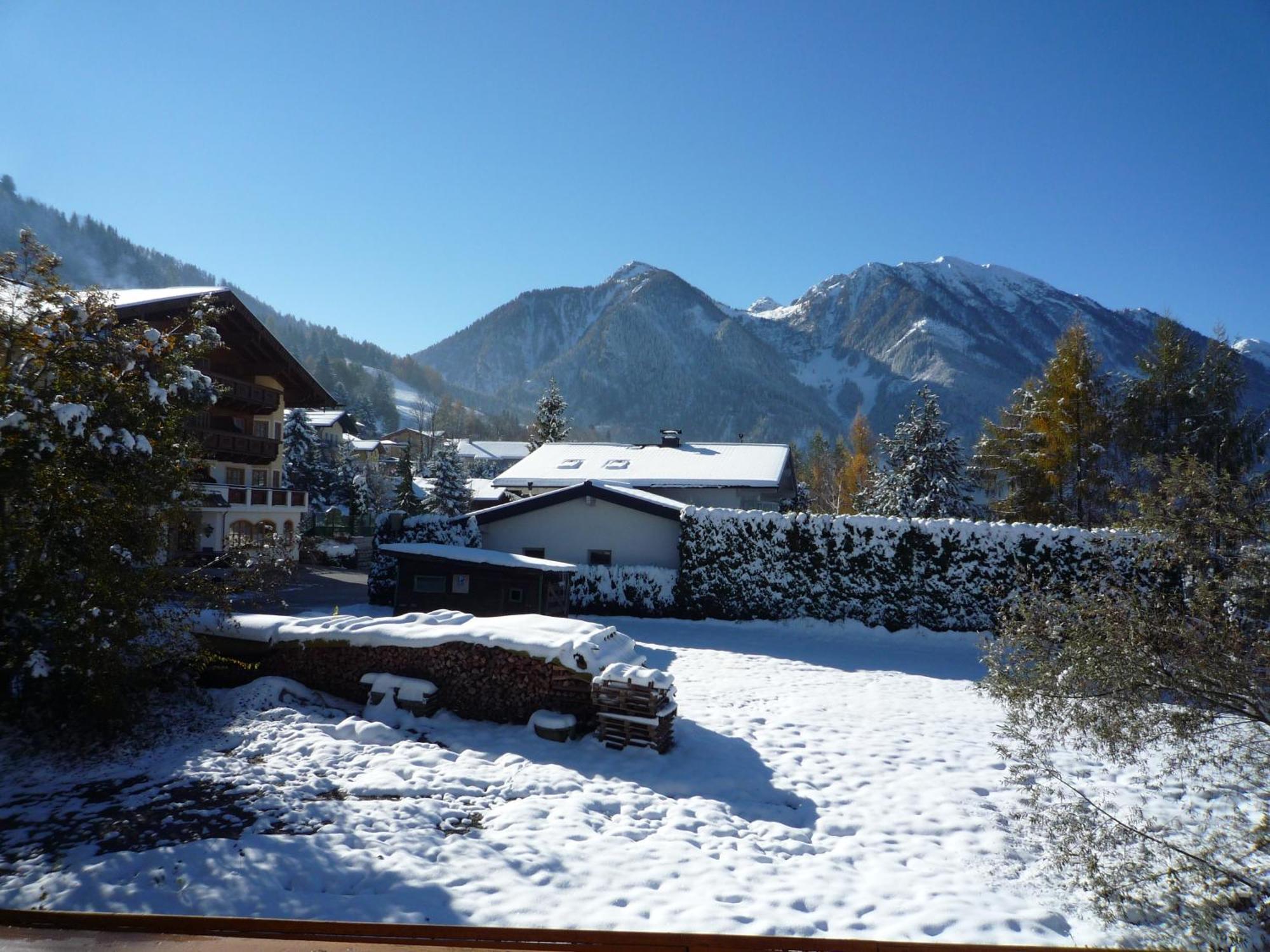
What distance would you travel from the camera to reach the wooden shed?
1627cm

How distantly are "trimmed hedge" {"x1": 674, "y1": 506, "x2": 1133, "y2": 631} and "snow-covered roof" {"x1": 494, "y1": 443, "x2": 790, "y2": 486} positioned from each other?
7.30 meters

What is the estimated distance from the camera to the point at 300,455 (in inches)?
1950

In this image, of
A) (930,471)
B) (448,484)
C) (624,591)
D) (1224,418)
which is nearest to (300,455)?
(448,484)

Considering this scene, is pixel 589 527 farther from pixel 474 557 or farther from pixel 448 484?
pixel 448 484

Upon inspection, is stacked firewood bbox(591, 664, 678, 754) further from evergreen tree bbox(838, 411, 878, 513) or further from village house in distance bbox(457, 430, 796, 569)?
evergreen tree bbox(838, 411, 878, 513)

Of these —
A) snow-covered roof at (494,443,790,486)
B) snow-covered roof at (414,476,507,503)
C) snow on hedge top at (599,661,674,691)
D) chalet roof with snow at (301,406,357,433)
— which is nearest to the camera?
snow on hedge top at (599,661,674,691)

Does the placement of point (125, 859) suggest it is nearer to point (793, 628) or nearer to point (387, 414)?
point (793, 628)

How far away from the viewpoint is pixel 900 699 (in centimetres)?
1172

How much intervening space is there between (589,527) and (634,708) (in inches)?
498

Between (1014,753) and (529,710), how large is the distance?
21.3ft

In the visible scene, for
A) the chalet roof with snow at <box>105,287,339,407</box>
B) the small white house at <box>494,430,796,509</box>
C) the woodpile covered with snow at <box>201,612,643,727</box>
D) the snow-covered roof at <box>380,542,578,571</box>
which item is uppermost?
the chalet roof with snow at <box>105,287,339,407</box>

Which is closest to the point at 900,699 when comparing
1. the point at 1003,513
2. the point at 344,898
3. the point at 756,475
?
the point at 344,898

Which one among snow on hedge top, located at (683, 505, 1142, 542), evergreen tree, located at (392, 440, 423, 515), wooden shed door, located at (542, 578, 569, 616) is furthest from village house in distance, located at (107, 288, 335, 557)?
snow on hedge top, located at (683, 505, 1142, 542)

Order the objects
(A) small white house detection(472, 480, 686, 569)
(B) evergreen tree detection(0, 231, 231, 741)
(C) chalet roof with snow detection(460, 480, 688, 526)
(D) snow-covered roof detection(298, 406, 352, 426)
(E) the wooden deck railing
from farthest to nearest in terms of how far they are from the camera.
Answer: (D) snow-covered roof detection(298, 406, 352, 426) → (A) small white house detection(472, 480, 686, 569) → (C) chalet roof with snow detection(460, 480, 688, 526) → (B) evergreen tree detection(0, 231, 231, 741) → (E) the wooden deck railing
